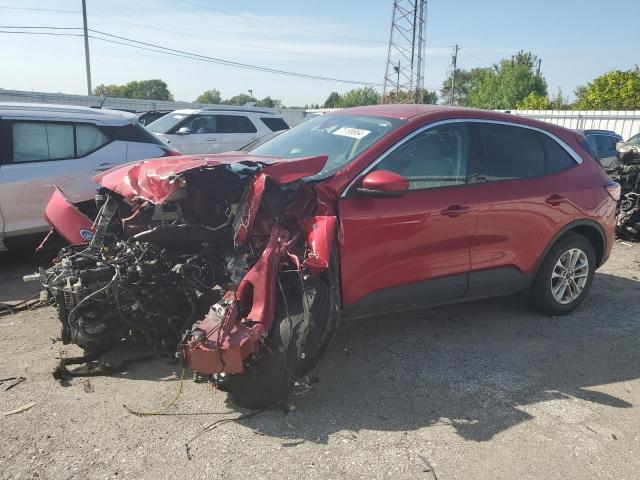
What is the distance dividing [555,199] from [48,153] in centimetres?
513

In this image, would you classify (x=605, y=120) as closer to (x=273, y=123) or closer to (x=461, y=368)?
(x=273, y=123)

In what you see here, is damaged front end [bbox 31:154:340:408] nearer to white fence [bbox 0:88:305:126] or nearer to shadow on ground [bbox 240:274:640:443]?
shadow on ground [bbox 240:274:640:443]

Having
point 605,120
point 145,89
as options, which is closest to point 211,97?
point 145,89

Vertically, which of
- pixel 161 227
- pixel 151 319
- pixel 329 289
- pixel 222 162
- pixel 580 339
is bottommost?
pixel 580 339

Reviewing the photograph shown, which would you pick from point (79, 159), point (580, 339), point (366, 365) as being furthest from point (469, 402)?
point (79, 159)

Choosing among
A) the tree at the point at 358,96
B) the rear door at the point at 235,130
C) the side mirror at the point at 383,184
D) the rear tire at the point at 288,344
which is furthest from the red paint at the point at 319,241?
the tree at the point at 358,96

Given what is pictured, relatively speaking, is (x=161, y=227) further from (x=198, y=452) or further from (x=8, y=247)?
(x=8, y=247)

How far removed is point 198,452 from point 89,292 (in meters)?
1.28

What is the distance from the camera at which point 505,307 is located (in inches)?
208

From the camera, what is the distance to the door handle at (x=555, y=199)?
4.65m

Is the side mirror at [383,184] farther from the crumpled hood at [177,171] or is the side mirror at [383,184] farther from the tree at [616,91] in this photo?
the tree at [616,91]

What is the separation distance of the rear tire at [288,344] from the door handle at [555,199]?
2392 millimetres

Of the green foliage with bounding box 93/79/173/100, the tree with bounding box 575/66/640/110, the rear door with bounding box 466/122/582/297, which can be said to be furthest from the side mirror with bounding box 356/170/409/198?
A: the green foliage with bounding box 93/79/173/100

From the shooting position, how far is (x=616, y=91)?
33.3 meters
